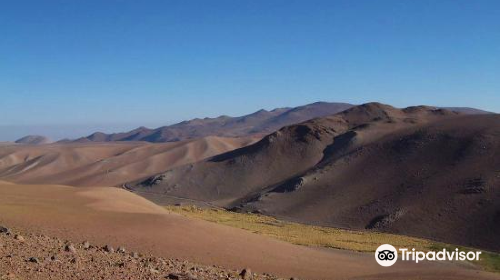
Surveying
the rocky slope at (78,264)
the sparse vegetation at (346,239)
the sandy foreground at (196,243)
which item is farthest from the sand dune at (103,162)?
the rocky slope at (78,264)

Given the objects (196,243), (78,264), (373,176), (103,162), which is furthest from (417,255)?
(103,162)

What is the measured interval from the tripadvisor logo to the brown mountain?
6368 millimetres

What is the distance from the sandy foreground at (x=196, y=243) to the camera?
21.5 m

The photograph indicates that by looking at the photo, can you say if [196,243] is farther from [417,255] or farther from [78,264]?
[417,255]

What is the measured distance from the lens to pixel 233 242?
2566 cm

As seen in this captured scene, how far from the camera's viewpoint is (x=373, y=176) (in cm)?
6234

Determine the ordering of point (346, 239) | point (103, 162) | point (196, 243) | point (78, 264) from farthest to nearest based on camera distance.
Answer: point (103, 162) < point (346, 239) < point (196, 243) < point (78, 264)

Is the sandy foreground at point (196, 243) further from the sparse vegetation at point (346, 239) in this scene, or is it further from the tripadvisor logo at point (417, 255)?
the sparse vegetation at point (346, 239)

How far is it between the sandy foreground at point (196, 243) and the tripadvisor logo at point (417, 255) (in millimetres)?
725

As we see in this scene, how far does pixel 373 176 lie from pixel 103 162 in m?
71.8

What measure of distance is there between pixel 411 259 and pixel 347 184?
3420 cm

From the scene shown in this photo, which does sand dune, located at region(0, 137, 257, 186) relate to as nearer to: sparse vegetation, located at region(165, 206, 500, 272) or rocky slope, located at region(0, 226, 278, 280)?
sparse vegetation, located at region(165, 206, 500, 272)

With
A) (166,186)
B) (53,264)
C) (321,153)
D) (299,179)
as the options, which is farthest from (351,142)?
(53,264)

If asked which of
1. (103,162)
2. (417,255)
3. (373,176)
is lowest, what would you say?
(417,255)
